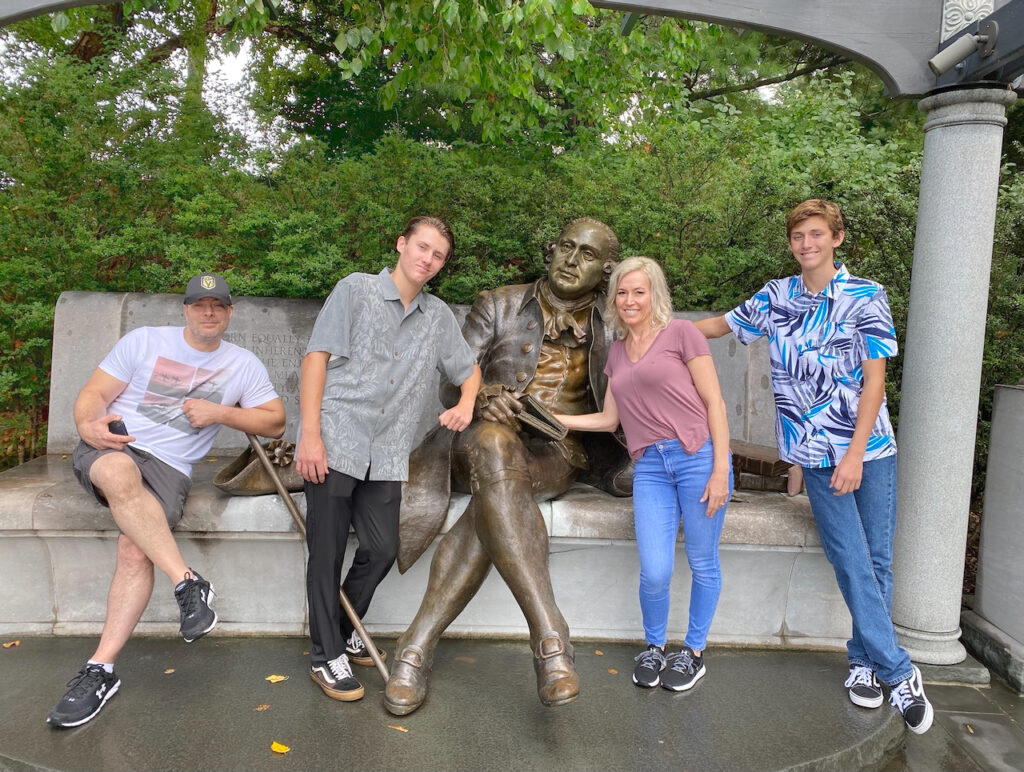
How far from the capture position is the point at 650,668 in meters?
3.35

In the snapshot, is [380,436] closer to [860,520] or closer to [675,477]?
[675,477]

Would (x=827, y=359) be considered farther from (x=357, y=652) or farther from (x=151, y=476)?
(x=151, y=476)

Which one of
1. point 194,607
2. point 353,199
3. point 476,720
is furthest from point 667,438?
point 353,199

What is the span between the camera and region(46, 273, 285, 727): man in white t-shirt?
120 inches

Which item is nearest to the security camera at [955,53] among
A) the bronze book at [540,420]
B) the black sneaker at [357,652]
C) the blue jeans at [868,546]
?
the blue jeans at [868,546]

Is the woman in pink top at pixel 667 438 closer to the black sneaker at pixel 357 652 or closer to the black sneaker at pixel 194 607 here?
the black sneaker at pixel 357 652

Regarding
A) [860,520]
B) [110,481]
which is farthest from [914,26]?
[110,481]

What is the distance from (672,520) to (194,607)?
1891mm

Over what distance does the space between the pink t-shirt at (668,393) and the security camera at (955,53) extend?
1.64 meters

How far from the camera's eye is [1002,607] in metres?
3.91

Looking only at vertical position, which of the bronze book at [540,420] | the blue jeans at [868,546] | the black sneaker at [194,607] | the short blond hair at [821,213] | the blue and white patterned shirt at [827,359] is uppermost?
the short blond hair at [821,213]

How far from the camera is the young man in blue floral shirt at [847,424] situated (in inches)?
122

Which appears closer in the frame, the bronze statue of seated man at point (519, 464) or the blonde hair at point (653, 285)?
the bronze statue of seated man at point (519, 464)

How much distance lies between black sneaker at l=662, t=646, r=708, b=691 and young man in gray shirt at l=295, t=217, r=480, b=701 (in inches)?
50.8
